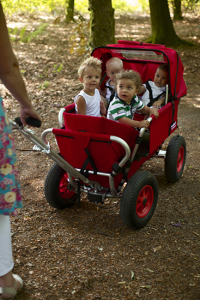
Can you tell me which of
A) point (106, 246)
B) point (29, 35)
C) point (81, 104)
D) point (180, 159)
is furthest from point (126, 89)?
point (29, 35)

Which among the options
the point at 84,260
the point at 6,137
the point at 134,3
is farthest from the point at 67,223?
the point at 134,3

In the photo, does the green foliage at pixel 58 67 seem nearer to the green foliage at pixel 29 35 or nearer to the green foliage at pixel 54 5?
the green foliage at pixel 29 35

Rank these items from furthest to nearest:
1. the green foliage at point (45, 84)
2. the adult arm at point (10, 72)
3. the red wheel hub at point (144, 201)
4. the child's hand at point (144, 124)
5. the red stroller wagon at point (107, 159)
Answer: the green foliage at point (45, 84) < the red wheel hub at point (144, 201) < the child's hand at point (144, 124) < the red stroller wagon at point (107, 159) < the adult arm at point (10, 72)

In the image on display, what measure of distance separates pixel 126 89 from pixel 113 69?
857mm

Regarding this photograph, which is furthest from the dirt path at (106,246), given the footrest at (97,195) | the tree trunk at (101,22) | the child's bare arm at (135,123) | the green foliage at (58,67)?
the green foliage at (58,67)

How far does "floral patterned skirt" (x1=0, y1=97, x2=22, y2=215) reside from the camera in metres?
1.82

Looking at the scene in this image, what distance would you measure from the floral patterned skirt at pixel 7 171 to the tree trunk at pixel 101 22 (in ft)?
19.4

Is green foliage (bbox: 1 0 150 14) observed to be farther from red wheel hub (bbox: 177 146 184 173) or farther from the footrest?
the footrest

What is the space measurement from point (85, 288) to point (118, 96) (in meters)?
1.79

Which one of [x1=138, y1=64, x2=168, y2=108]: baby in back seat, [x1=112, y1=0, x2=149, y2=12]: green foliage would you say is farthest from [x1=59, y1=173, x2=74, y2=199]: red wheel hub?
[x1=112, y1=0, x2=149, y2=12]: green foliage

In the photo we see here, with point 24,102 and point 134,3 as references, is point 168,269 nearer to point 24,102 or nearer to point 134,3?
point 24,102

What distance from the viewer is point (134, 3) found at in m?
17.7

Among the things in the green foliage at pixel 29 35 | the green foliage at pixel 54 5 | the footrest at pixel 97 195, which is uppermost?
the green foliage at pixel 54 5

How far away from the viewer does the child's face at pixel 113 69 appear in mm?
3824
